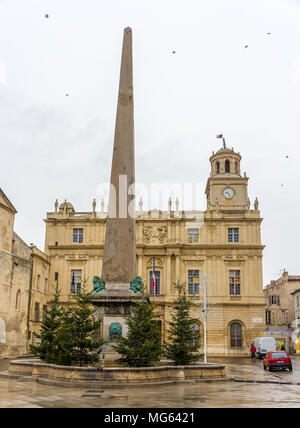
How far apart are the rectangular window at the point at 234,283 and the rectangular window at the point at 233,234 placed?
2.90 m

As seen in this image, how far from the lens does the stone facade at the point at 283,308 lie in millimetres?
48431

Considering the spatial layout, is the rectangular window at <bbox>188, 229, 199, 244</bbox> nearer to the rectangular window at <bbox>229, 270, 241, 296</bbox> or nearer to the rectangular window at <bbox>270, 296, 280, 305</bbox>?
the rectangular window at <bbox>229, 270, 241, 296</bbox>

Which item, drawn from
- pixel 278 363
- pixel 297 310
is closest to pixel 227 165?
pixel 297 310

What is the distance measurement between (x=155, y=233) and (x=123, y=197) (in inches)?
1078

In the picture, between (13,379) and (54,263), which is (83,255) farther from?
(13,379)

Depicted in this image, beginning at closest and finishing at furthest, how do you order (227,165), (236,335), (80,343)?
(80,343) → (236,335) → (227,165)

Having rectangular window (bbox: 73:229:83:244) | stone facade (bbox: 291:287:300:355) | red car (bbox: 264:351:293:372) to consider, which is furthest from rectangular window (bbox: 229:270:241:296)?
red car (bbox: 264:351:293:372)

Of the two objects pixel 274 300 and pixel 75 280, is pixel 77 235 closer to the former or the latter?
pixel 75 280

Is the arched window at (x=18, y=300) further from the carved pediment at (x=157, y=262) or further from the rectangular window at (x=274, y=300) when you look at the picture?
the rectangular window at (x=274, y=300)

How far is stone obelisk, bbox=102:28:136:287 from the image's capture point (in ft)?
44.8

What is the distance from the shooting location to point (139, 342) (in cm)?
1212

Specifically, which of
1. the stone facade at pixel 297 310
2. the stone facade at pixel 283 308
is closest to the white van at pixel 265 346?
the stone facade at pixel 283 308
